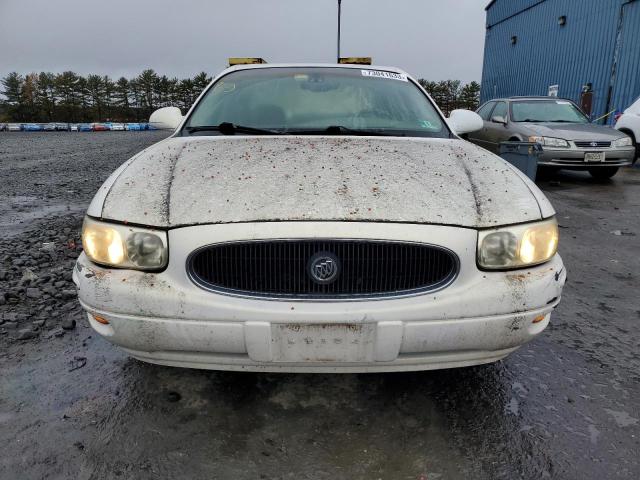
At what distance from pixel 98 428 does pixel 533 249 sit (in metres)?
1.82

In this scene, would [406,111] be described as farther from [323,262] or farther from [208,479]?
[208,479]

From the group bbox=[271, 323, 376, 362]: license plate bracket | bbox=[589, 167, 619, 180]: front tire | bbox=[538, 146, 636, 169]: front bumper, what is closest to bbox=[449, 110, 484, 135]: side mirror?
bbox=[271, 323, 376, 362]: license plate bracket

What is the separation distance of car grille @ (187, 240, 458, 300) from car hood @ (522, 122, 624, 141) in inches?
294

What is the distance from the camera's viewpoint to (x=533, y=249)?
1.81 m

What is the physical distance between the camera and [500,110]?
31.1ft

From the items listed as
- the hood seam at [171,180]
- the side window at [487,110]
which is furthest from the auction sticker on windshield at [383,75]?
the side window at [487,110]

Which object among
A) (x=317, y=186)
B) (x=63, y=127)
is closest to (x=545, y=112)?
(x=317, y=186)

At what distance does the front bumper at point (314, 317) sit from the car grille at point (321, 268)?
35 mm

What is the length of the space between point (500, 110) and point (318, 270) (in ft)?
29.5

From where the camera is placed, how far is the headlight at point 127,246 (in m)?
1.72

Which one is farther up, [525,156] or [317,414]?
[525,156]

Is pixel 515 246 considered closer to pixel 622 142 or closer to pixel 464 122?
pixel 464 122

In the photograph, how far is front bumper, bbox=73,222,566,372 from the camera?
5.39ft

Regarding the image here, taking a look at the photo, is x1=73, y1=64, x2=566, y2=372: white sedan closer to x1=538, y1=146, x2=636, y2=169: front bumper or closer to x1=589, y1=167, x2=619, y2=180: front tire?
x1=538, y1=146, x2=636, y2=169: front bumper
